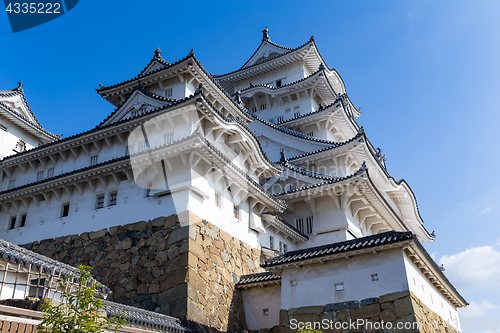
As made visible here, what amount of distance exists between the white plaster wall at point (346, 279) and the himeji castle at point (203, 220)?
0.04m

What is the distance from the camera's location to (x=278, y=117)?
120 ft

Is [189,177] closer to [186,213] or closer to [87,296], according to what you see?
[186,213]

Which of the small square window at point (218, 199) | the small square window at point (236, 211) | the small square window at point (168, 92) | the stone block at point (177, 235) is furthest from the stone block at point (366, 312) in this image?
the small square window at point (168, 92)

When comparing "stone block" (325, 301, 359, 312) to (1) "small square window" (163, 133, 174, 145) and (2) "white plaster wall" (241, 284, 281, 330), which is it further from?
(1) "small square window" (163, 133, 174, 145)

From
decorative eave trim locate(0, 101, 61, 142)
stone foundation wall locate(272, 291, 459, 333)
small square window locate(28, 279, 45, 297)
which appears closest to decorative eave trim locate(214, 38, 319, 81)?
decorative eave trim locate(0, 101, 61, 142)

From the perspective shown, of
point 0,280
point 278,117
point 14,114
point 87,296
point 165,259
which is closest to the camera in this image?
point 87,296

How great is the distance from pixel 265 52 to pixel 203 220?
86.2 feet

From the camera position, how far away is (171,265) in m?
16.7

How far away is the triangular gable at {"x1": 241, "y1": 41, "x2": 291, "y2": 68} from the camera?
3994 cm

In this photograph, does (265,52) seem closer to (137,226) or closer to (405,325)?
(137,226)

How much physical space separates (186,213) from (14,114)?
1555 cm

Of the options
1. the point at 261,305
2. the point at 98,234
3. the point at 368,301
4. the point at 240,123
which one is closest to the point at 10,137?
the point at 98,234

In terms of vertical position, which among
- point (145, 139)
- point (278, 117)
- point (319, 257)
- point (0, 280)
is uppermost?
point (278, 117)

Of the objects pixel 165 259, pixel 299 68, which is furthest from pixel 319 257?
pixel 299 68
